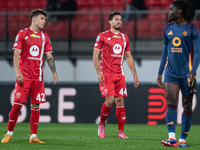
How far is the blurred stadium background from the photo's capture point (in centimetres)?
959

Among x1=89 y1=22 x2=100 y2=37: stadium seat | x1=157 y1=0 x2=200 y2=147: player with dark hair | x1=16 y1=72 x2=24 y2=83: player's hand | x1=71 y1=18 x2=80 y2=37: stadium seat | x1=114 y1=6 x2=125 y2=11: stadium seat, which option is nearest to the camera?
x1=157 y1=0 x2=200 y2=147: player with dark hair

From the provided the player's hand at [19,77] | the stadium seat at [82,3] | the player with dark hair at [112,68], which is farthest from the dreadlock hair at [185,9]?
the stadium seat at [82,3]

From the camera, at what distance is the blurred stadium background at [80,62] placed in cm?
959

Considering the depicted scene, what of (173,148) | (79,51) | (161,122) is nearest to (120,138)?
(173,148)

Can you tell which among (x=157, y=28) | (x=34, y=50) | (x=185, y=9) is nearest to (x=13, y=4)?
(x=157, y=28)

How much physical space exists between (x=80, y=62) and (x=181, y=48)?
21.4ft

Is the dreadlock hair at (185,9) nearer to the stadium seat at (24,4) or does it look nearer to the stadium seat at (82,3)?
the stadium seat at (82,3)

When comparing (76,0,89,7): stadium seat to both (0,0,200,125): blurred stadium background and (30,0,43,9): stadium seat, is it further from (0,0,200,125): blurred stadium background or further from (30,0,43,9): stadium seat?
(0,0,200,125): blurred stadium background

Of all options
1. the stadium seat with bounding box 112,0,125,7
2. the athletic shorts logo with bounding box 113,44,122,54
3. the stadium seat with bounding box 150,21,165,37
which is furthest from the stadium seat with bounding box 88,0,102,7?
the athletic shorts logo with bounding box 113,44,122,54

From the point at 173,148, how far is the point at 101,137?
1.81 meters

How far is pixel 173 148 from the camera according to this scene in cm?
458

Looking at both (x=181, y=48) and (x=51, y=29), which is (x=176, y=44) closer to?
(x=181, y=48)

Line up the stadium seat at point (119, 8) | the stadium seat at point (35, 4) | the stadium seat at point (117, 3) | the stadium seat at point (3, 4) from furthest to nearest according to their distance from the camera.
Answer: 1. the stadium seat at point (3, 4)
2. the stadium seat at point (35, 4)
3. the stadium seat at point (117, 3)
4. the stadium seat at point (119, 8)

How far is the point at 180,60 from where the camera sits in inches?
190
